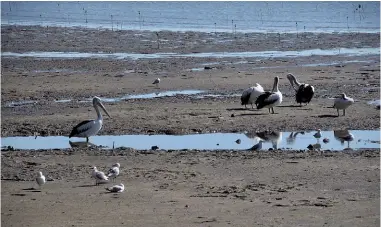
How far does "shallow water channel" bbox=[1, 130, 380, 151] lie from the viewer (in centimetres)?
1693

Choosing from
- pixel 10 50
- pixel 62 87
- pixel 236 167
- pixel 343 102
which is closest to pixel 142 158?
pixel 236 167

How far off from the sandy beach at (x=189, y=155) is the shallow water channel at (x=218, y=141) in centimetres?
51

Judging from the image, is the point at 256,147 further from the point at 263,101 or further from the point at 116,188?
the point at 263,101

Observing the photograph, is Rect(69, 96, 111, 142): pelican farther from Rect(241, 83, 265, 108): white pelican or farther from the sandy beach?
Rect(241, 83, 265, 108): white pelican

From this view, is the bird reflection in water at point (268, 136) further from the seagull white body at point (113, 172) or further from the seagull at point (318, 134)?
the seagull white body at point (113, 172)

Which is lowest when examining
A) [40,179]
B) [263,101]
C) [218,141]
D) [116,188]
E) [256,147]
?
[218,141]

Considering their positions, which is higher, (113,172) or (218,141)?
(113,172)

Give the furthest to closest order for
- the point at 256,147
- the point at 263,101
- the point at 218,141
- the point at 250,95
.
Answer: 1. the point at 250,95
2. the point at 263,101
3. the point at 218,141
4. the point at 256,147

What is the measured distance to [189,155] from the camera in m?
15.5

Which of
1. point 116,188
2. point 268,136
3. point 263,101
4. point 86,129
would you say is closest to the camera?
point 116,188

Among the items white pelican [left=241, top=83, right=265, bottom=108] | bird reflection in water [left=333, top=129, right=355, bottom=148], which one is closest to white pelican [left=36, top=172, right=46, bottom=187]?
bird reflection in water [left=333, top=129, right=355, bottom=148]

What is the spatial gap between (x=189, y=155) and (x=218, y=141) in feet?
7.13

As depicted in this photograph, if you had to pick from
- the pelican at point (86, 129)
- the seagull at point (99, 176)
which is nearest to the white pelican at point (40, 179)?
the seagull at point (99, 176)

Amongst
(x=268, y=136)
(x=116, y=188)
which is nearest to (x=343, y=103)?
(x=268, y=136)
